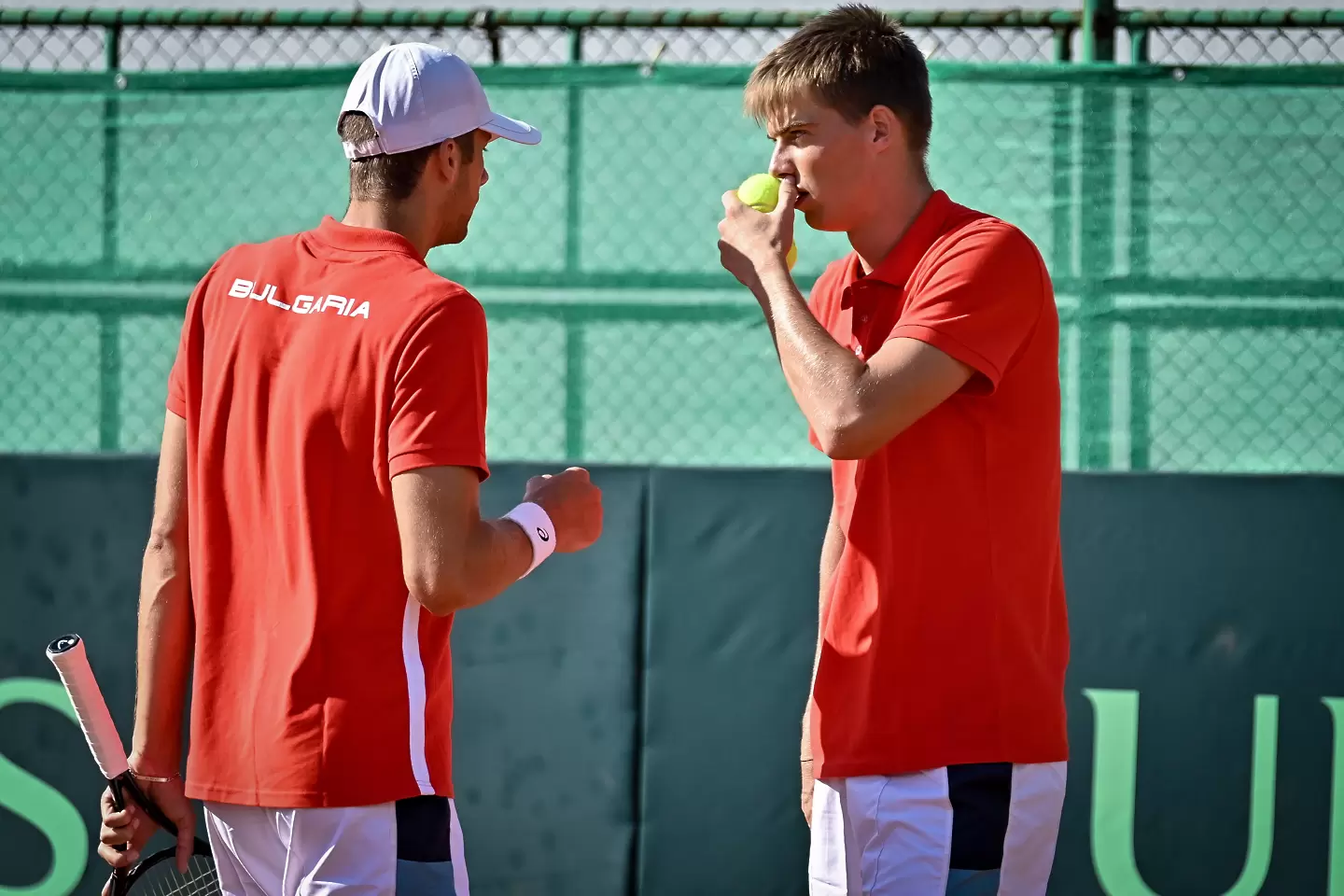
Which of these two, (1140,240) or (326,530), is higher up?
(1140,240)

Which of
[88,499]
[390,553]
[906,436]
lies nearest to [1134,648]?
[906,436]

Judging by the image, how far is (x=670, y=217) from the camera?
5.31m

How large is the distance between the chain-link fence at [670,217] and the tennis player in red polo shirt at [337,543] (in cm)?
255

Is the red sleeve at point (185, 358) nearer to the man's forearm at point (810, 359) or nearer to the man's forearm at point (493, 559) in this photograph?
the man's forearm at point (493, 559)

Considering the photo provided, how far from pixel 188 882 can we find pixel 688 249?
9.07 ft

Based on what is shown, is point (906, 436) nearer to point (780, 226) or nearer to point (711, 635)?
point (780, 226)

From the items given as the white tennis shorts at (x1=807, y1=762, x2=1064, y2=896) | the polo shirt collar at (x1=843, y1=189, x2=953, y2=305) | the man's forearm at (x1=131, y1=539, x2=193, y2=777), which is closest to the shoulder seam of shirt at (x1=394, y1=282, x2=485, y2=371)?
the man's forearm at (x1=131, y1=539, x2=193, y2=777)

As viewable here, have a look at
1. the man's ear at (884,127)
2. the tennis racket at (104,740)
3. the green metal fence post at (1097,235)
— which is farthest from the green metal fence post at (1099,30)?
the tennis racket at (104,740)

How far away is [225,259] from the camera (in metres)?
2.79

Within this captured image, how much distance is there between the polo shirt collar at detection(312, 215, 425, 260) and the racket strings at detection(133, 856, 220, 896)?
1454 mm

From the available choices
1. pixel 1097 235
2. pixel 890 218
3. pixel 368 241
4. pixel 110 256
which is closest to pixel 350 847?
pixel 368 241

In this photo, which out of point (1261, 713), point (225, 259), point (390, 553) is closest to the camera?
point (390, 553)

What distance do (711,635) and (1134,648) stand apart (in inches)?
55.1

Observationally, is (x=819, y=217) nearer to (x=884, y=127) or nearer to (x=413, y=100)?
(x=884, y=127)
